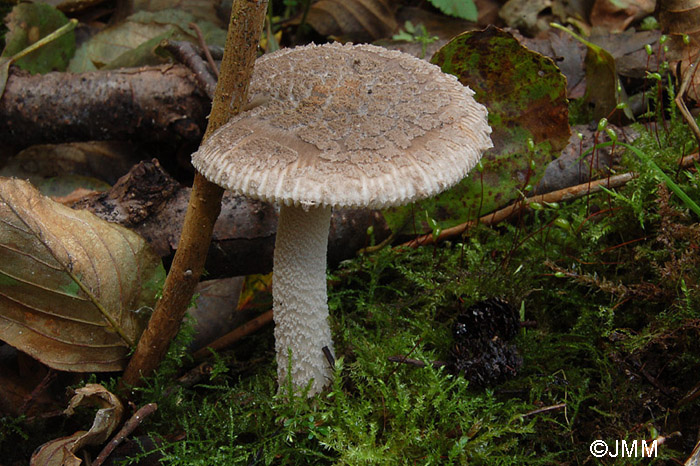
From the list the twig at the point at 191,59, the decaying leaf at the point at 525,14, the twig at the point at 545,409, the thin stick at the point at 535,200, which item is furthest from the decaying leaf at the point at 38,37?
the twig at the point at 545,409

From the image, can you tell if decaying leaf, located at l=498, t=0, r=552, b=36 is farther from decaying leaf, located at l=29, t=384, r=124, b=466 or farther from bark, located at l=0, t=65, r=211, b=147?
decaying leaf, located at l=29, t=384, r=124, b=466

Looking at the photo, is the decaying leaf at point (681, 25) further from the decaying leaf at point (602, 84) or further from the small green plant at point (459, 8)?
the small green plant at point (459, 8)

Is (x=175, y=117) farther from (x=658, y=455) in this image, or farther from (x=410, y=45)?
(x=658, y=455)

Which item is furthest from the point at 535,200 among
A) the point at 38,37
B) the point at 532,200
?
the point at 38,37

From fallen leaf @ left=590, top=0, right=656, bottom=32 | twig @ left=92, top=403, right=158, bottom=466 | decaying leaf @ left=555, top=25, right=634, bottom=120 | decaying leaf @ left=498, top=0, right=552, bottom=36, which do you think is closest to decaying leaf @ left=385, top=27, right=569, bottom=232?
decaying leaf @ left=555, top=25, right=634, bottom=120

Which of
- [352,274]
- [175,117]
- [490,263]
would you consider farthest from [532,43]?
[175,117]
